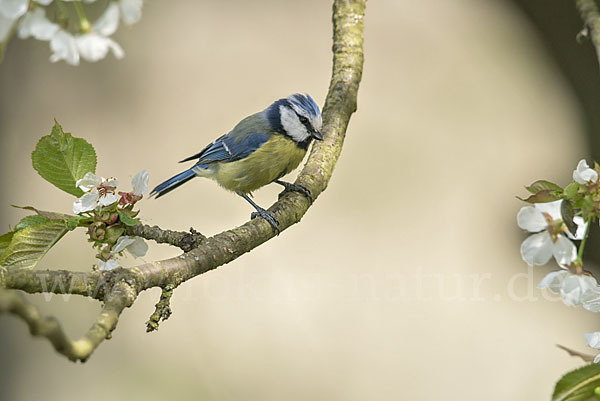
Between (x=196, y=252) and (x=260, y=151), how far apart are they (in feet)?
2.90

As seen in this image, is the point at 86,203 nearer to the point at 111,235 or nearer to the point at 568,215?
the point at 111,235

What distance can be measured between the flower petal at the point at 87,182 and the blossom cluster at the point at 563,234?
0.57 m

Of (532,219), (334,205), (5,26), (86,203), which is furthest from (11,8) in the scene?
(334,205)

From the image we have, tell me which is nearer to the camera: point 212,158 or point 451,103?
point 212,158

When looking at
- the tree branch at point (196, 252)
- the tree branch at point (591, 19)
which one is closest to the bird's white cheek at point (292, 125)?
the tree branch at point (196, 252)

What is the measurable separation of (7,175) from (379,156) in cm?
148

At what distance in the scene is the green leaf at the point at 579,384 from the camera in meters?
0.72

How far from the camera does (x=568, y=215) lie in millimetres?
758

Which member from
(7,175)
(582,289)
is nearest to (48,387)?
(7,175)

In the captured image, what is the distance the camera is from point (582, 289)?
770 mm

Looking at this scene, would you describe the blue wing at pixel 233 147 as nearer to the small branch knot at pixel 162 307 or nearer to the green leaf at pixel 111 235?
the green leaf at pixel 111 235

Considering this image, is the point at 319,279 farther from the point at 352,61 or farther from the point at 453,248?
the point at 352,61

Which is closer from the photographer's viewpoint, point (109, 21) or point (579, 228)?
point (109, 21)

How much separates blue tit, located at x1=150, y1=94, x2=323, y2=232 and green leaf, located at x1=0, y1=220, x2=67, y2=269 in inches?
31.0
